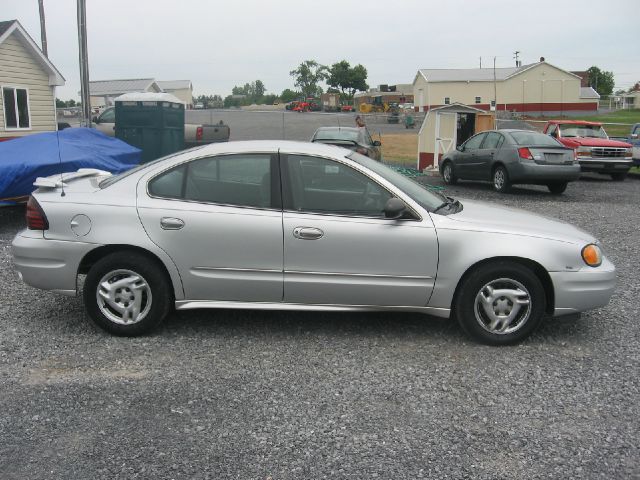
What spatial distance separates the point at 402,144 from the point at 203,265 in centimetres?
2856

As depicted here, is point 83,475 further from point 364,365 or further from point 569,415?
point 569,415

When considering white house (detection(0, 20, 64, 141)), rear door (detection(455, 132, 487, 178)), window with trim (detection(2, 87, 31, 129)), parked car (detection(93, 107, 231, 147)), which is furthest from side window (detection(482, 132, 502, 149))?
window with trim (detection(2, 87, 31, 129))

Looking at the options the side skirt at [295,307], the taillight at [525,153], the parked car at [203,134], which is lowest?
the side skirt at [295,307]

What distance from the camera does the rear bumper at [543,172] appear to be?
14141mm

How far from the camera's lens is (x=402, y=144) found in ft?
107

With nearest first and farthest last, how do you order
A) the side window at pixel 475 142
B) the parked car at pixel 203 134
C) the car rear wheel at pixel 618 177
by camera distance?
1. the side window at pixel 475 142
2. the car rear wheel at pixel 618 177
3. the parked car at pixel 203 134

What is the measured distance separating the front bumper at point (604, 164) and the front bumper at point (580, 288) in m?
14.1

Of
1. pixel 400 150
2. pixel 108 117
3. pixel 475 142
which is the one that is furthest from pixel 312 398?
pixel 400 150

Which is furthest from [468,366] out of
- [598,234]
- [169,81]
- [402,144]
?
[169,81]

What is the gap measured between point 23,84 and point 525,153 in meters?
16.7

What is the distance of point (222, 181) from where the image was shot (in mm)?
5039

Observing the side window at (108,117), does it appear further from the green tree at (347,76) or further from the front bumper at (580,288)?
the green tree at (347,76)

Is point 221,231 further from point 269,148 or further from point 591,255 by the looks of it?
point 591,255

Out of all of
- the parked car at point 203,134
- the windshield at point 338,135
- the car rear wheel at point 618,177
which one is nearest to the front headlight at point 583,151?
the car rear wheel at point 618,177
